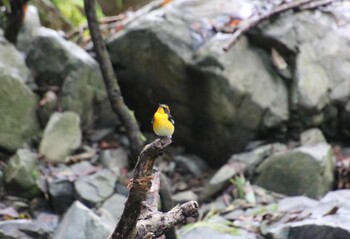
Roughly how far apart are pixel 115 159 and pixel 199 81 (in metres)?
1.48

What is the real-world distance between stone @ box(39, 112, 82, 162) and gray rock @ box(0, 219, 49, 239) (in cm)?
119

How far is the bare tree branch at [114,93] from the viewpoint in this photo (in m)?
4.67

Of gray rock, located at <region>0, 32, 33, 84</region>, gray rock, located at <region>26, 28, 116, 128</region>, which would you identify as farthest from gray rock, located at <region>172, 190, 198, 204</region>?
gray rock, located at <region>0, 32, 33, 84</region>

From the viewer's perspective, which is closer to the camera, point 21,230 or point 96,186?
point 21,230

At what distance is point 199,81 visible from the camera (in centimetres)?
616

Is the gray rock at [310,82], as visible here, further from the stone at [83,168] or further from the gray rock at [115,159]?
the stone at [83,168]

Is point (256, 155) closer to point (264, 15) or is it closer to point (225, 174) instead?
point (225, 174)

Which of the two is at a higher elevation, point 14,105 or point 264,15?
point 264,15

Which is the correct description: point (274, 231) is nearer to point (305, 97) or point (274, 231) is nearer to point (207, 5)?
point (305, 97)

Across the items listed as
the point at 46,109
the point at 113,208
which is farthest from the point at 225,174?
the point at 46,109

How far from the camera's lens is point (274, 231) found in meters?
4.48

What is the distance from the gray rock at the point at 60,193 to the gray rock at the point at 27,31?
2052 millimetres

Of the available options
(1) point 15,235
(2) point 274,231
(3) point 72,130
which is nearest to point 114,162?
(3) point 72,130

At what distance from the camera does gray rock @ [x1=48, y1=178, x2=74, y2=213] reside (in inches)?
206
